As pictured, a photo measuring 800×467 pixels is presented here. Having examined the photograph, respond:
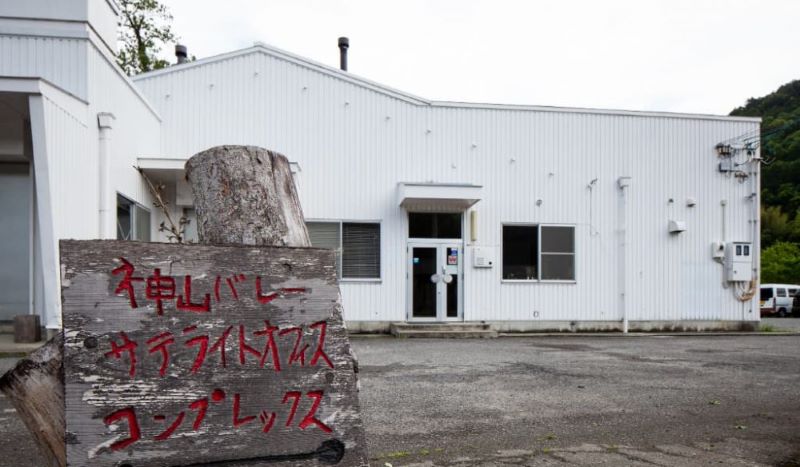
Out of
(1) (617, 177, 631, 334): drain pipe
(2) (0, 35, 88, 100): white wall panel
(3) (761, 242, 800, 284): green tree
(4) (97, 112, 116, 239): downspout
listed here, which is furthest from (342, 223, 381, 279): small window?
(3) (761, 242, 800, 284): green tree

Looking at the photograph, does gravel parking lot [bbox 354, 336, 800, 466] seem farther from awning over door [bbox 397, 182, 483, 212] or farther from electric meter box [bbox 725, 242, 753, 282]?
electric meter box [bbox 725, 242, 753, 282]

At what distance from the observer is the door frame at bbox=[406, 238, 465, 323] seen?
1548cm

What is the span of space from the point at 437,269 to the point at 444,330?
169 cm

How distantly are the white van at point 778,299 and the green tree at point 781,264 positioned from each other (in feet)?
47.5

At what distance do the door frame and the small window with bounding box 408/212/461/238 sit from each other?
15 centimetres

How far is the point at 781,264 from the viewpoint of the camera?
44438mm

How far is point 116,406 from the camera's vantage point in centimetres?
207

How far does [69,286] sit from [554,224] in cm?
1520

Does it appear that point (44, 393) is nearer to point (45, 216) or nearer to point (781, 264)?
point (45, 216)

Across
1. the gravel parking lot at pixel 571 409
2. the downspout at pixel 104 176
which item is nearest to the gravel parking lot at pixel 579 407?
the gravel parking lot at pixel 571 409

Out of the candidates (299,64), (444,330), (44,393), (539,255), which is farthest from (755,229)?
(44,393)

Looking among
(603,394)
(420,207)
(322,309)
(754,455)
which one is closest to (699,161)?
(420,207)

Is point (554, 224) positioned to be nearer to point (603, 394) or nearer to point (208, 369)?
→ point (603, 394)

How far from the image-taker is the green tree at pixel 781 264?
43.7 m
